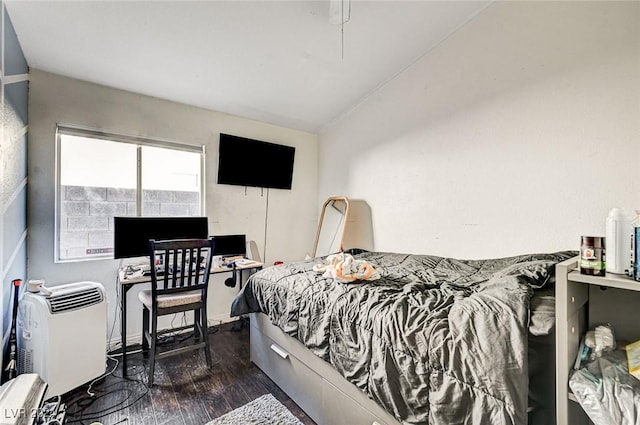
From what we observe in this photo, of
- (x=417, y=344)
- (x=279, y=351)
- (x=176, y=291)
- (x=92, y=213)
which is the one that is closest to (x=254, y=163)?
(x=92, y=213)

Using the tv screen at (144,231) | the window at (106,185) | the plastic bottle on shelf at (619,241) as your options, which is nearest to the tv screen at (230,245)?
the tv screen at (144,231)

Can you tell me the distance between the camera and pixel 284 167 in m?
3.62

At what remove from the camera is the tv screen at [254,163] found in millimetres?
3156

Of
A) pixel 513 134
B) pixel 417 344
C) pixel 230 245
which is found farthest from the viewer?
pixel 230 245

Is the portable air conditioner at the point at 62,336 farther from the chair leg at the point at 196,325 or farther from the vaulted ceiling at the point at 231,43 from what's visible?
the vaulted ceiling at the point at 231,43

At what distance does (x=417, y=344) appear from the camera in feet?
3.76

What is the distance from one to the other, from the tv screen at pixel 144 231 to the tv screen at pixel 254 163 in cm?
68

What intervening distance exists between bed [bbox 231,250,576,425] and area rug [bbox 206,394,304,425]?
11 cm

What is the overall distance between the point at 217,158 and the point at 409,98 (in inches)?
86.1

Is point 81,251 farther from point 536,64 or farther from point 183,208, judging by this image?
point 536,64

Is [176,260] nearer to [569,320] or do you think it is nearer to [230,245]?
[230,245]

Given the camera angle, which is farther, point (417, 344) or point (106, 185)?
point (106, 185)

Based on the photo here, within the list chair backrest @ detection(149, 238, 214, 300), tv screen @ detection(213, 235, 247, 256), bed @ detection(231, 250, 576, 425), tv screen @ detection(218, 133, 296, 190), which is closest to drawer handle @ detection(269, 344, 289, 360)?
bed @ detection(231, 250, 576, 425)

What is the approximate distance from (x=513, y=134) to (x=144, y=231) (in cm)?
A: 320
